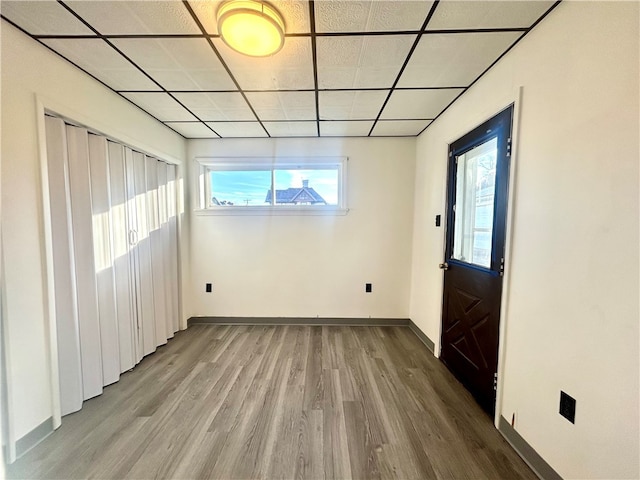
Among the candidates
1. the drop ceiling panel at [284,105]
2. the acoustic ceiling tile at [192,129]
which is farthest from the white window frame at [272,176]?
the drop ceiling panel at [284,105]

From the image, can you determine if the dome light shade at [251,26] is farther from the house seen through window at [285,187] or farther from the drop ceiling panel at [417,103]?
the house seen through window at [285,187]

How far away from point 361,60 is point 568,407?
2298 mm

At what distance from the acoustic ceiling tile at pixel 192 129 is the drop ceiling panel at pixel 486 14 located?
96.7 inches

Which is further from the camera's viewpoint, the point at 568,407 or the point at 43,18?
the point at 43,18

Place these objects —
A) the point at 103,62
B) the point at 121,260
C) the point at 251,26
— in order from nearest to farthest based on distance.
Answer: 1. the point at 251,26
2. the point at 103,62
3. the point at 121,260

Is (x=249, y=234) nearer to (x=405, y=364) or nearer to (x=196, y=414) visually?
(x=196, y=414)

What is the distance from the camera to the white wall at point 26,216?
1392 millimetres

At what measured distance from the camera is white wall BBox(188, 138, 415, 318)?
10.7 ft

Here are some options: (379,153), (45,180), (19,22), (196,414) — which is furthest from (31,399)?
(379,153)

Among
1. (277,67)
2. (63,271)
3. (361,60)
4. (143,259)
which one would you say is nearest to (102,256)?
(63,271)

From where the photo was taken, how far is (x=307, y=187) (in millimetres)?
3359

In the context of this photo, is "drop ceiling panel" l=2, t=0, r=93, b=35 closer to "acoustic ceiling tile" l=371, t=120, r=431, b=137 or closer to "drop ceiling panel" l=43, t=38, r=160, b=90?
"drop ceiling panel" l=43, t=38, r=160, b=90

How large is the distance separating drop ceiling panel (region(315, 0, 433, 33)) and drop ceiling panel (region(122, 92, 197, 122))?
159cm

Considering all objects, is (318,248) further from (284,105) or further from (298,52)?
(298,52)
